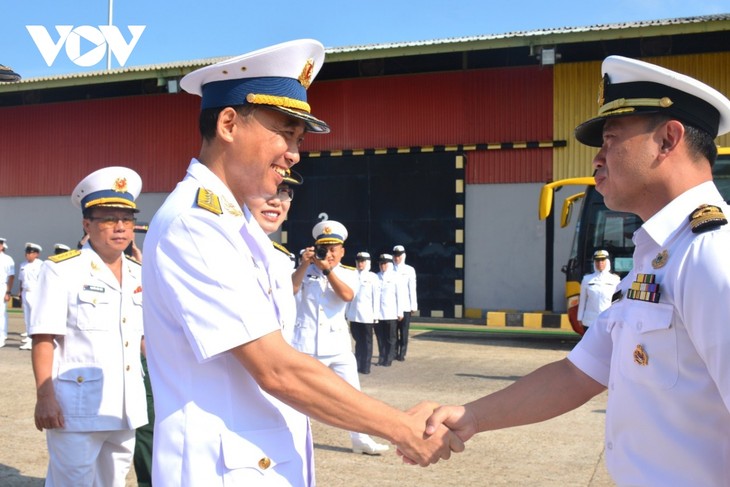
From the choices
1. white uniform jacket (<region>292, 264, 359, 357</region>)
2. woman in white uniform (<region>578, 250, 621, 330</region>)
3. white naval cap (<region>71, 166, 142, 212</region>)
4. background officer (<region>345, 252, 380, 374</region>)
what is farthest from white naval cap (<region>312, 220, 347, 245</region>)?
woman in white uniform (<region>578, 250, 621, 330</region>)

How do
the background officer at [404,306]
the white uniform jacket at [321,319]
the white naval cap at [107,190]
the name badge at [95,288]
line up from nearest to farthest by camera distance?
the name badge at [95,288] → the white naval cap at [107,190] → the white uniform jacket at [321,319] → the background officer at [404,306]

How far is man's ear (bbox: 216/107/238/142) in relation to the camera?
2.21 metres

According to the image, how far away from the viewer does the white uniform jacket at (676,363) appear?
1.82 metres

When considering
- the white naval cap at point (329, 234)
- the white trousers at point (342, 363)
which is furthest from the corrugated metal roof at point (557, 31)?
the white trousers at point (342, 363)

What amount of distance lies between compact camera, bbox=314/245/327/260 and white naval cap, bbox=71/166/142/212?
11.6 feet

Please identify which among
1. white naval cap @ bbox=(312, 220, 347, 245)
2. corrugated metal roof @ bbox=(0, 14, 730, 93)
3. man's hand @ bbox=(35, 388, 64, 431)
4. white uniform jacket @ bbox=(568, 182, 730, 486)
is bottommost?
man's hand @ bbox=(35, 388, 64, 431)

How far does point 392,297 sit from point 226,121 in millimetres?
10350

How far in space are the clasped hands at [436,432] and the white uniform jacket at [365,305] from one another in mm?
8369

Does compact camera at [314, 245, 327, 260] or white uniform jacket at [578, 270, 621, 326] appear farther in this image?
white uniform jacket at [578, 270, 621, 326]

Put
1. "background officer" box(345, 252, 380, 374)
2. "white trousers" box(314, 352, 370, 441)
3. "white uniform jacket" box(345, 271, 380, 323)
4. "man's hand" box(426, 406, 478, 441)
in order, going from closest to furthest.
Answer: "man's hand" box(426, 406, 478, 441) → "white trousers" box(314, 352, 370, 441) → "background officer" box(345, 252, 380, 374) → "white uniform jacket" box(345, 271, 380, 323)

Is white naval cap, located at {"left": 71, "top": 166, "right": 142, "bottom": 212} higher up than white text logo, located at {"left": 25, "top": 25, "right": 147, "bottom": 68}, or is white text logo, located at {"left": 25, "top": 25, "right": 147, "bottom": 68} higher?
white text logo, located at {"left": 25, "top": 25, "right": 147, "bottom": 68}

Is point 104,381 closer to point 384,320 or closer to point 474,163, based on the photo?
point 384,320

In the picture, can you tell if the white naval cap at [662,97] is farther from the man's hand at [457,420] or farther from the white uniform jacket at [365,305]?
the white uniform jacket at [365,305]

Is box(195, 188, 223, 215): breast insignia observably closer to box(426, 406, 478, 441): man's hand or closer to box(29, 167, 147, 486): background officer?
box(426, 406, 478, 441): man's hand
